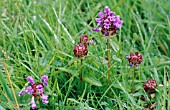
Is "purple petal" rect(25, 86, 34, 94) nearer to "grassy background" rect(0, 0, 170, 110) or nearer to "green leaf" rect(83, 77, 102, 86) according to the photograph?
"grassy background" rect(0, 0, 170, 110)

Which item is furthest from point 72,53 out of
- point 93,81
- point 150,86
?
point 150,86

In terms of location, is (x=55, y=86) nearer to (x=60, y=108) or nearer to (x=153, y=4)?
(x=60, y=108)

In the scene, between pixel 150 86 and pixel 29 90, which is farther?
pixel 150 86

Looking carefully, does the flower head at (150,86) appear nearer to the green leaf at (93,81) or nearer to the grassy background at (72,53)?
the grassy background at (72,53)

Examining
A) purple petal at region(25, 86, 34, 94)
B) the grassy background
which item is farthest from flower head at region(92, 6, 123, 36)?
purple petal at region(25, 86, 34, 94)

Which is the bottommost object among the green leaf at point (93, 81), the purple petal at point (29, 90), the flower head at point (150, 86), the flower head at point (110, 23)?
the flower head at point (150, 86)

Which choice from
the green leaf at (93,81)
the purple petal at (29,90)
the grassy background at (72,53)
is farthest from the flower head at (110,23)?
the purple petal at (29,90)

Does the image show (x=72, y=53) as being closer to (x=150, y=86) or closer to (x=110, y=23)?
(x=110, y=23)

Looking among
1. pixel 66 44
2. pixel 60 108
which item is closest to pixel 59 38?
pixel 66 44
